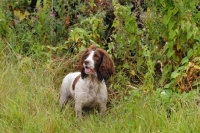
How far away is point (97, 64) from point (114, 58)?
116cm

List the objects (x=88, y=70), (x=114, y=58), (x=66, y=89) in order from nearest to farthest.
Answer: (x=88, y=70) < (x=66, y=89) < (x=114, y=58)

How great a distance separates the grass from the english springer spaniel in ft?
0.53

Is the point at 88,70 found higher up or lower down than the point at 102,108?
higher up

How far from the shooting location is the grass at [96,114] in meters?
5.19

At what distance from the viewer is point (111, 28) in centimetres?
771

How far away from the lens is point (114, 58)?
717 cm

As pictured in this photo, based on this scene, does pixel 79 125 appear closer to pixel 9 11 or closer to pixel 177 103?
pixel 177 103

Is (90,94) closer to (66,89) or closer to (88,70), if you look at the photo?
(88,70)

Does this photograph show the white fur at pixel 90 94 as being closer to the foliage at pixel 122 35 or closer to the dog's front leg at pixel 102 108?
the dog's front leg at pixel 102 108

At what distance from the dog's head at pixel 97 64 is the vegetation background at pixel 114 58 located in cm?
45

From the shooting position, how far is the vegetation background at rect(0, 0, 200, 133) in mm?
5508

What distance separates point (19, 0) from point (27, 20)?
0.42 metres

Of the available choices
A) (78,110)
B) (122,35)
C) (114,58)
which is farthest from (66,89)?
(122,35)

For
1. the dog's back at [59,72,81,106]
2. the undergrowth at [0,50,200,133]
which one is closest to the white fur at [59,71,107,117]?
the undergrowth at [0,50,200,133]
